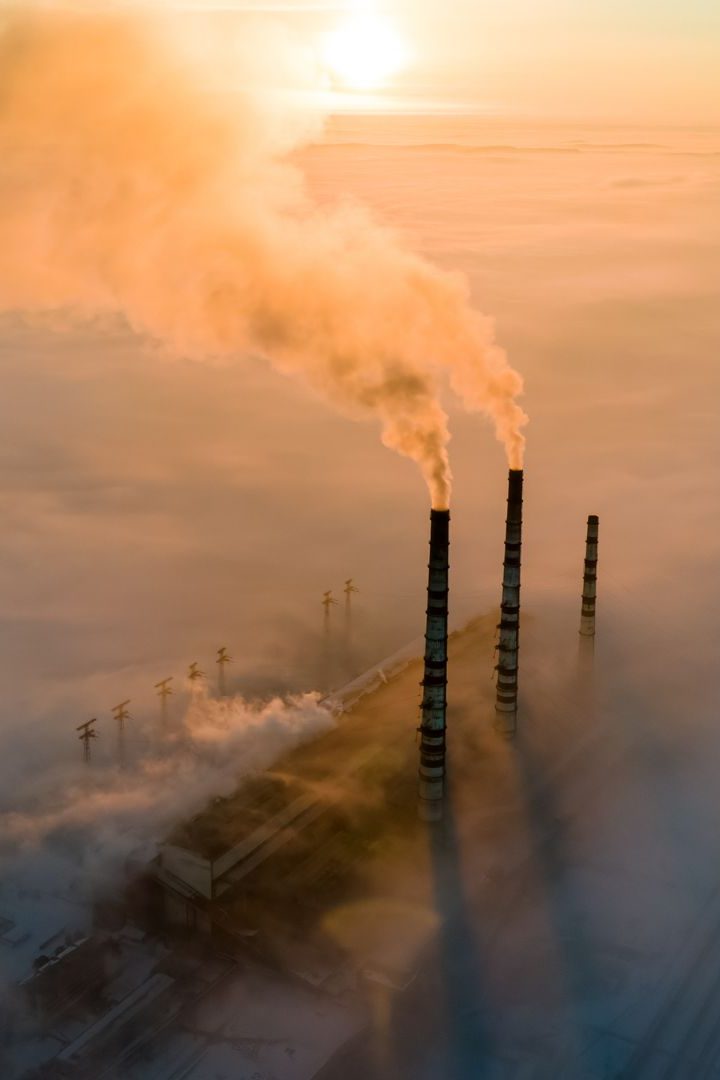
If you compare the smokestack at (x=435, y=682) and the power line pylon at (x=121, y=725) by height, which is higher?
the smokestack at (x=435, y=682)

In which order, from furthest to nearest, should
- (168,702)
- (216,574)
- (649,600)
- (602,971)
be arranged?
(216,574)
(649,600)
(168,702)
(602,971)

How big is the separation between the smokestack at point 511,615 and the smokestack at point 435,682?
472 cm

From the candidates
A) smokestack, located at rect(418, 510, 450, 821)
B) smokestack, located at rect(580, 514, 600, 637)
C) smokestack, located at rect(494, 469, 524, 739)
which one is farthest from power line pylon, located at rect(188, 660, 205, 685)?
smokestack, located at rect(580, 514, 600, 637)

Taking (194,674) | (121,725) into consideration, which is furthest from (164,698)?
(121,725)

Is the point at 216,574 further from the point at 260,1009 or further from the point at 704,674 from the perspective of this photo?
the point at 260,1009

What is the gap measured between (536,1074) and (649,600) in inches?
1027

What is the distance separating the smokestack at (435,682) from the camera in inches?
1207

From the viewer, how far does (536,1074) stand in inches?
914

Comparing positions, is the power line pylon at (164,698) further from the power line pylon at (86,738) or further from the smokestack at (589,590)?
the smokestack at (589,590)

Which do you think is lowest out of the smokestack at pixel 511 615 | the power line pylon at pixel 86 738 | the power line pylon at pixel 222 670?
the power line pylon at pixel 86 738

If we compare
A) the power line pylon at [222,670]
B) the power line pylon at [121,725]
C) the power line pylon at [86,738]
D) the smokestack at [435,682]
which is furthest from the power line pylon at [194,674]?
the smokestack at [435,682]

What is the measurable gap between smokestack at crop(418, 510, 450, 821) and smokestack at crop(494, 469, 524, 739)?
472 centimetres

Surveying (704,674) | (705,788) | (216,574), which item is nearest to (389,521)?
(216,574)

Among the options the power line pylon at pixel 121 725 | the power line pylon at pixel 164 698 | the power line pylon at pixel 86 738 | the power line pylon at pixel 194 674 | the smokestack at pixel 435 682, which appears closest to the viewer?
the smokestack at pixel 435 682
